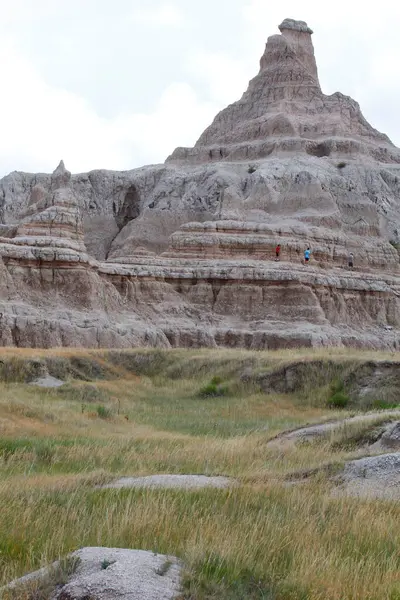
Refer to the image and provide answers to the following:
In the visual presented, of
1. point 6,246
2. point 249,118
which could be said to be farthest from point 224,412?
point 249,118

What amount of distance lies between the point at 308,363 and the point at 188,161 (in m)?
50.1

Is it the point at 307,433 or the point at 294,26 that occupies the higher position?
the point at 294,26

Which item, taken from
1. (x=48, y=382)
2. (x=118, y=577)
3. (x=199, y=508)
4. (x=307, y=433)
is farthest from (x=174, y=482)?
(x=48, y=382)

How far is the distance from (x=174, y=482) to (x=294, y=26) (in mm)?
81127

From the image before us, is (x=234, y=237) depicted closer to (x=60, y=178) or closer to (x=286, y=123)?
(x=60, y=178)

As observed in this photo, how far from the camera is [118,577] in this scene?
15.2 ft

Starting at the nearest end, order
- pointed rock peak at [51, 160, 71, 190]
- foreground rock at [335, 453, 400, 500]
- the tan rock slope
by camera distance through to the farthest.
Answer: foreground rock at [335, 453, 400, 500], the tan rock slope, pointed rock peak at [51, 160, 71, 190]

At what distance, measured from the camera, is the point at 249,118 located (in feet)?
247

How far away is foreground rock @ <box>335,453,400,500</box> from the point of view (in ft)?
29.0

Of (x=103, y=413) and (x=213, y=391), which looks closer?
(x=103, y=413)

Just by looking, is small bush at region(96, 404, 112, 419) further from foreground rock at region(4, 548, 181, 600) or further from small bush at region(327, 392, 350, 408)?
foreground rock at region(4, 548, 181, 600)

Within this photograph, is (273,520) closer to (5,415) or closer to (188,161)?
(5,415)

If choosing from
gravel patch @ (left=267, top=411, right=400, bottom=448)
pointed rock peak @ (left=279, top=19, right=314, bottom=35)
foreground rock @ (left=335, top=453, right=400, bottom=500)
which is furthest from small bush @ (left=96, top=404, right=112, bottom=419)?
pointed rock peak @ (left=279, top=19, right=314, bottom=35)

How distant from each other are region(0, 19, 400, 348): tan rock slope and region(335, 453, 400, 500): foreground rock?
91.3 feet
